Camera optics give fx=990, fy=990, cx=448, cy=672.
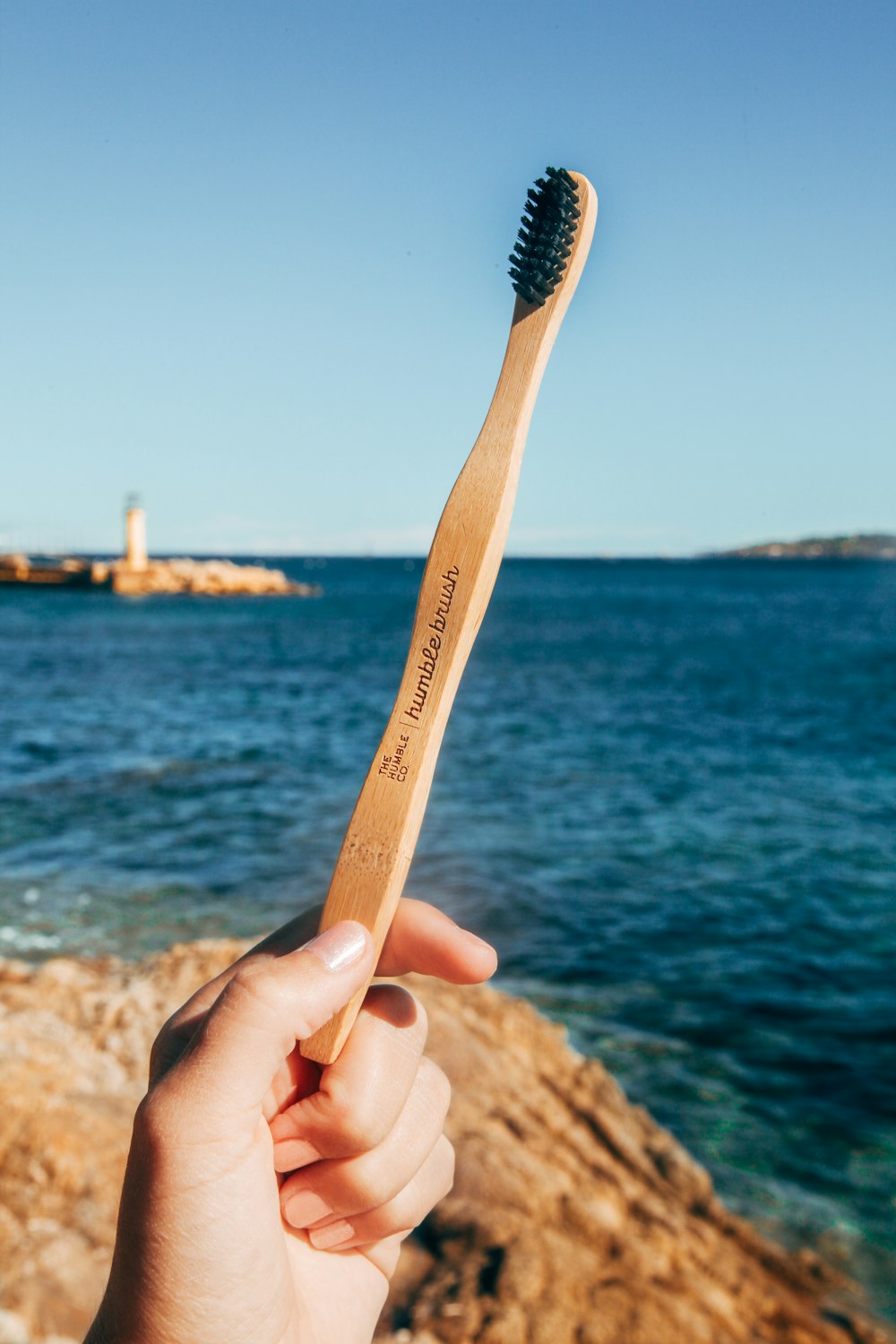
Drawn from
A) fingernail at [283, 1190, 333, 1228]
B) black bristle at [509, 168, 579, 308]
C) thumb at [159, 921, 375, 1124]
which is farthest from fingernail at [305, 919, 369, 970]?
black bristle at [509, 168, 579, 308]

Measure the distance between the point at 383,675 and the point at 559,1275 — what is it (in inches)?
1561

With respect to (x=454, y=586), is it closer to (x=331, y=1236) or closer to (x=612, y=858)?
(x=331, y=1236)

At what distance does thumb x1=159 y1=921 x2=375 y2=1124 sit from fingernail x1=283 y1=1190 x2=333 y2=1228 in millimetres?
411

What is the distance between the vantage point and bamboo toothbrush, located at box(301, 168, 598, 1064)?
7.05 ft

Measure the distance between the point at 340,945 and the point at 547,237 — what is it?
161cm

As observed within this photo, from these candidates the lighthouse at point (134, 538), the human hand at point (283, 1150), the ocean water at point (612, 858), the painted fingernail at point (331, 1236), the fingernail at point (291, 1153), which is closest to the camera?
the human hand at point (283, 1150)

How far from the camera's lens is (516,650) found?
57094 mm

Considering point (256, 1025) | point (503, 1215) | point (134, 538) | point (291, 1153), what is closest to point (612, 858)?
point (503, 1215)

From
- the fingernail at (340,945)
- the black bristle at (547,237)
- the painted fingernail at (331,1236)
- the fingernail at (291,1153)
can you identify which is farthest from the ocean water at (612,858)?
the black bristle at (547,237)

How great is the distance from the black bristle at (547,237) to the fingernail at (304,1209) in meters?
2.13

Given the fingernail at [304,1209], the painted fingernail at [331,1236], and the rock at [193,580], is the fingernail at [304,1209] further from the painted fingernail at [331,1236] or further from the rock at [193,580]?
the rock at [193,580]

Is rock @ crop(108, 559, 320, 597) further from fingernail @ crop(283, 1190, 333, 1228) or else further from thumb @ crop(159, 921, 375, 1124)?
thumb @ crop(159, 921, 375, 1124)

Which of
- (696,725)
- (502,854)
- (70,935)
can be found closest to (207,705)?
(696,725)

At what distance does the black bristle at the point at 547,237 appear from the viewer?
7.14ft
